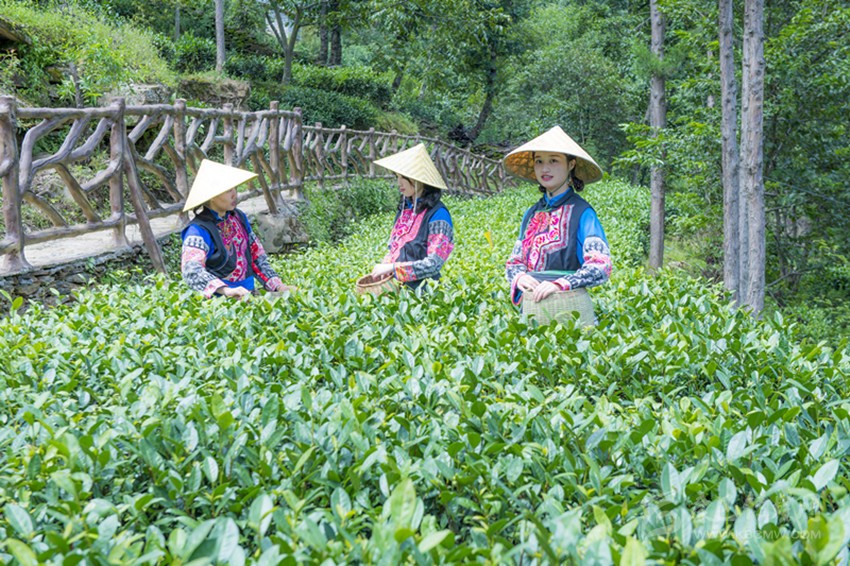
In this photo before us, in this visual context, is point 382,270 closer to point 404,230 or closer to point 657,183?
point 404,230

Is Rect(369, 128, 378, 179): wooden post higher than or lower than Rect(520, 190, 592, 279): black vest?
higher

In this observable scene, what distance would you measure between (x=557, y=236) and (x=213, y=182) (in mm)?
2132

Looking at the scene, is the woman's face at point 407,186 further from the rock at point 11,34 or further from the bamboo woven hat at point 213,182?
the rock at point 11,34

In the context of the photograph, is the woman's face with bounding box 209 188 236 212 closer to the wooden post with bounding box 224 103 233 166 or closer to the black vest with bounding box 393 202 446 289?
the black vest with bounding box 393 202 446 289

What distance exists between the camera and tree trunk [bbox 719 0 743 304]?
8.84 m

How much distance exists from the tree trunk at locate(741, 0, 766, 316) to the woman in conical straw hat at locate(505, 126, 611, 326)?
202 inches

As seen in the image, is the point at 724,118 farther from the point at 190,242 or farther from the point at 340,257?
the point at 190,242

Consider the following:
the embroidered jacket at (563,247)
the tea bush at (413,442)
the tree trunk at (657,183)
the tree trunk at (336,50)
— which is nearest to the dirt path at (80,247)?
the tea bush at (413,442)

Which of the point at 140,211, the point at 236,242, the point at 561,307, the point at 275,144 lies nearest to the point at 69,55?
the point at 275,144

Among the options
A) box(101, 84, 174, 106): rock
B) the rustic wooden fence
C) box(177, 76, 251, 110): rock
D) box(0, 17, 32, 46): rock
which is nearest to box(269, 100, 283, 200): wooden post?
the rustic wooden fence

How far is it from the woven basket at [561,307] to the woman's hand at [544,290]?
57 millimetres

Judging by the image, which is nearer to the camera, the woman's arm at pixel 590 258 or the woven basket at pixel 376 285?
the woman's arm at pixel 590 258

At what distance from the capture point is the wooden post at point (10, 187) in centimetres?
618

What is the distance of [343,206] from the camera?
13.8m
